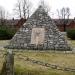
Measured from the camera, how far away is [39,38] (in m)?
22.2

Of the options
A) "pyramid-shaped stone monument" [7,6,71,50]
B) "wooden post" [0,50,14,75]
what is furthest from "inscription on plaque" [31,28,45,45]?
"wooden post" [0,50,14,75]

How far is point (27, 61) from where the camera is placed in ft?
51.3

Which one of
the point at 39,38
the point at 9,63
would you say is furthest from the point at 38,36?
the point at 9,63

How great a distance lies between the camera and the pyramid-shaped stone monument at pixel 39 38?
21953 millimetres

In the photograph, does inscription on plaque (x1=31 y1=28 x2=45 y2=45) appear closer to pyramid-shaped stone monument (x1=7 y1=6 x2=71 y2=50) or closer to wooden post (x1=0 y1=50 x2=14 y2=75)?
pyramid-shaped stone monument (x1=7 y1=6 x2=71 y2=50)

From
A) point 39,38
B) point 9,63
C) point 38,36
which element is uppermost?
point 38,36

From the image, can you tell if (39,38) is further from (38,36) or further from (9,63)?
(9,63)

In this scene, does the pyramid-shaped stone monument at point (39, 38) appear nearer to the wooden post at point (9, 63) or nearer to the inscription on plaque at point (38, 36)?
the inscription on plaque at point (38, 36)

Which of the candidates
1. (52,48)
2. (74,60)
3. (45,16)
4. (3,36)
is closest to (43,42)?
(52,48)

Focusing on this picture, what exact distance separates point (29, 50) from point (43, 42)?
116 cm

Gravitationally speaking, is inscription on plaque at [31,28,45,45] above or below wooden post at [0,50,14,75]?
above

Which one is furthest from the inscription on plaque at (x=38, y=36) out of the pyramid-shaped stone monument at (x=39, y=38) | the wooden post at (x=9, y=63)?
the wooden post at (x=9, y=63)

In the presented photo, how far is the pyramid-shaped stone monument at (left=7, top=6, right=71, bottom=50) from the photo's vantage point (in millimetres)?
21953

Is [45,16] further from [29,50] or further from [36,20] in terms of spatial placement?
[29,50]
